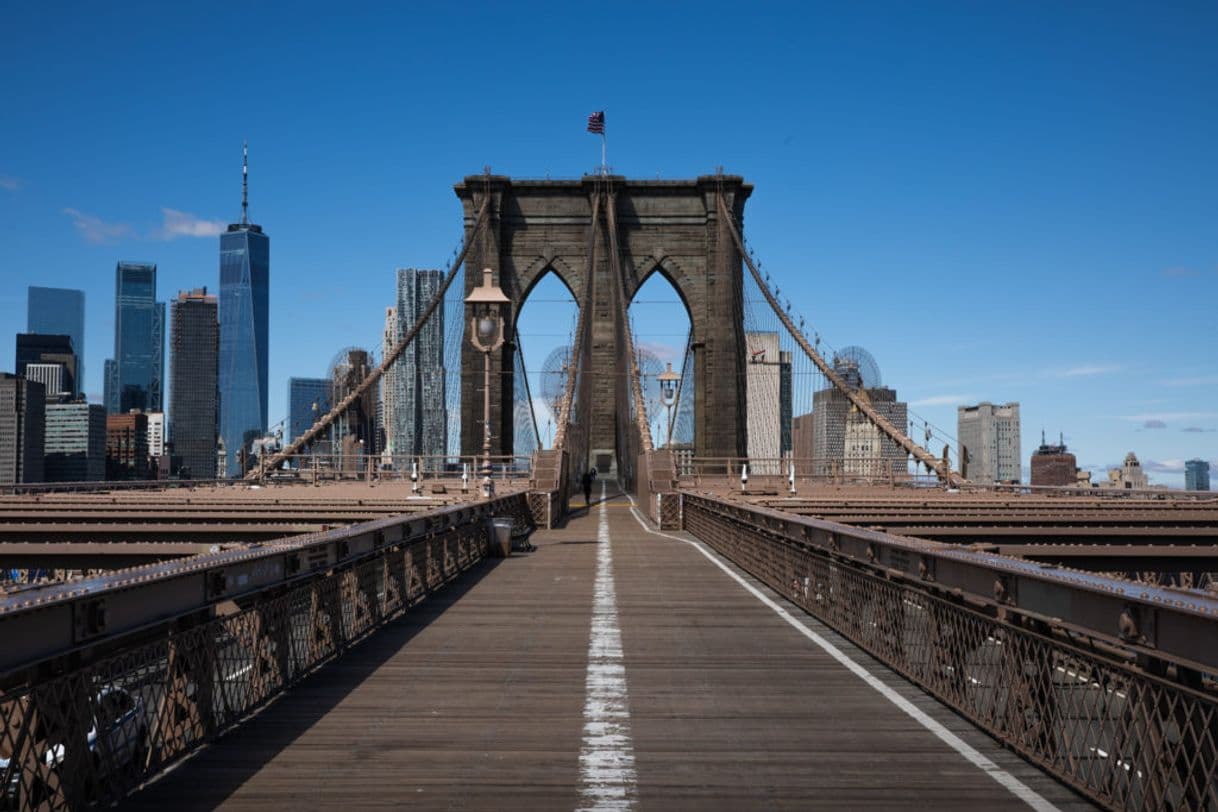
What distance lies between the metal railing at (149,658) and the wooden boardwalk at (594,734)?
0.24m

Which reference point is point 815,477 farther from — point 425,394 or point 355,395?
point 425,394

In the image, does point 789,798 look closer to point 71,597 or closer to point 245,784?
point 245,784

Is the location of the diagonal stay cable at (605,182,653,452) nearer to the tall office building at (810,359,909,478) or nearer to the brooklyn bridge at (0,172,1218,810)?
the tall office building at (810,359,909,478)

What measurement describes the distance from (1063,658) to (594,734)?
2781mm

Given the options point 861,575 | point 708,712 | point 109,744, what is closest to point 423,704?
point 708,712

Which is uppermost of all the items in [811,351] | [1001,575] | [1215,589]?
[811,351]

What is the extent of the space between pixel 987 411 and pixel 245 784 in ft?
668

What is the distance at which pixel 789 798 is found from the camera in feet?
19.2

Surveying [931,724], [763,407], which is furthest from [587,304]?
[931,724]

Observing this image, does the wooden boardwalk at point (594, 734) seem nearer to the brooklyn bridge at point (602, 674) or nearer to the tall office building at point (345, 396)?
the brooklyn bridge at point (602, 674)

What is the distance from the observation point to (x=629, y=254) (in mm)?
80062

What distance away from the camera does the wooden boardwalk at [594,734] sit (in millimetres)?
5867

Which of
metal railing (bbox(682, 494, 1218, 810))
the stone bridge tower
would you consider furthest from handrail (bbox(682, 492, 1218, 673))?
the stone bridge tower

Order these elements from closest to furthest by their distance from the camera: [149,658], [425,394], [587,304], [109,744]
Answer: [109,744]
[149,658]
[587,304]
[425,394]
